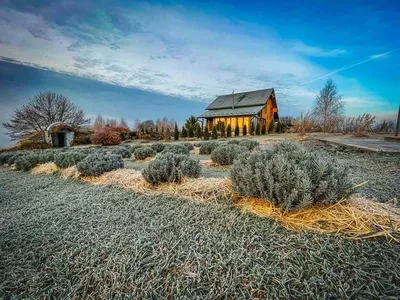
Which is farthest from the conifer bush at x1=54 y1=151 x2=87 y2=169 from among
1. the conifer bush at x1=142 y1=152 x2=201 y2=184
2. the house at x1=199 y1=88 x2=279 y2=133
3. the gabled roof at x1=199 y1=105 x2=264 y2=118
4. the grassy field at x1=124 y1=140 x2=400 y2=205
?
the gabled roof at x1=199 y1=105 x2=264 y2=118

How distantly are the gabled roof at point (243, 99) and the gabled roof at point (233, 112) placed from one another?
0.49 meters

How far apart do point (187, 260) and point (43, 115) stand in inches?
1276

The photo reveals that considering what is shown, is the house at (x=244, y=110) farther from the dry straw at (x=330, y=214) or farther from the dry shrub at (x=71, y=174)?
the dry straw at (x=330, y=214)

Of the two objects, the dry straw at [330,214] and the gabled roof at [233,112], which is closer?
the dry straw at [330,214]

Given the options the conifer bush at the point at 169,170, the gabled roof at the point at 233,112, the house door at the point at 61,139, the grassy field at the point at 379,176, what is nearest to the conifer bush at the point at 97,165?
the conifer bush at the point at 169,170

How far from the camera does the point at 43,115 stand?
25422 millimetres

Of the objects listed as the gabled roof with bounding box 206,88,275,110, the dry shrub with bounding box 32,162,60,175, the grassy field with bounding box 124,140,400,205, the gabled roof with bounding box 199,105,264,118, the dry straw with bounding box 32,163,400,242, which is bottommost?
the dry shrub with bounding box 32,162,60,175

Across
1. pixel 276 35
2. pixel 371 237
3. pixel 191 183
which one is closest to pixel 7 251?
pixel 191 183

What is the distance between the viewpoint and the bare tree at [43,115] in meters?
23.3

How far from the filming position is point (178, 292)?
1.21 meters

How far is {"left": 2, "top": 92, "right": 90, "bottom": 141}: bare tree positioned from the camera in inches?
919

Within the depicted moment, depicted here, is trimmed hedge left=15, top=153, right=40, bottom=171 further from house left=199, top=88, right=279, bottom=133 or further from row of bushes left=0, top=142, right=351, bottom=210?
house left=199, top=88, right=279, bottom=133

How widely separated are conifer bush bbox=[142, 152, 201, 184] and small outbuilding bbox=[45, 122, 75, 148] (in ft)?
64.6

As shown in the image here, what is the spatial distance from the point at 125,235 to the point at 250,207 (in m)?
1.30
